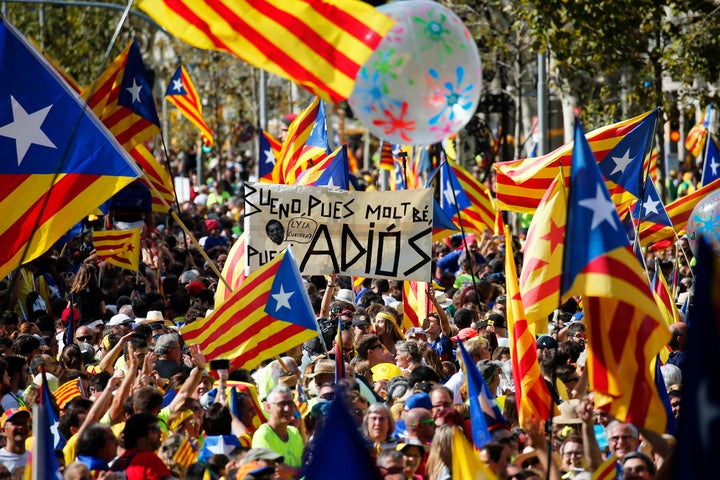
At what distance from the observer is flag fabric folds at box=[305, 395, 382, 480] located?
16.3ft

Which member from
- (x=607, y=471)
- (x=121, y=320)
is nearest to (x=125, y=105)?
(x=121, y=320)

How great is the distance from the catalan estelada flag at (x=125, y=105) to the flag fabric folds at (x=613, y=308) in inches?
242

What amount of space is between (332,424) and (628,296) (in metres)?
2.84

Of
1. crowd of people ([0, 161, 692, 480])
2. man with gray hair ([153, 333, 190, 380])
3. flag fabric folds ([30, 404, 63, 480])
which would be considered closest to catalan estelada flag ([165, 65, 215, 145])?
crowd of people ([0, 161, 692, 480])

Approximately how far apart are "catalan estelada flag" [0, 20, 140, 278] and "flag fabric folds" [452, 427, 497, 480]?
126 inches

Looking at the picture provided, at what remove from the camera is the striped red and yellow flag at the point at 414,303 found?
44.6ft

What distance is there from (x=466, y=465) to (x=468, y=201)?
1216 cm

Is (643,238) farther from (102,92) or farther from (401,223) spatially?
(102,92)

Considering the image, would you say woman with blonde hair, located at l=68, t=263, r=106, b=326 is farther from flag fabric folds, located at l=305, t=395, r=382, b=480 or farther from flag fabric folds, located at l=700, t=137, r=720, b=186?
flag fabric folds, located at l=305, t=395, r=382, b=480

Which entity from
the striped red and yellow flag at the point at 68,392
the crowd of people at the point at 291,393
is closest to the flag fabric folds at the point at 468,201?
the crowd of people at the point at 291,393

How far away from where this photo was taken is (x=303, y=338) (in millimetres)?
9938

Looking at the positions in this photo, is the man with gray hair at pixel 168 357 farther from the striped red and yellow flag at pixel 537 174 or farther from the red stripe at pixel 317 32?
the red stripe at pixel 317 32

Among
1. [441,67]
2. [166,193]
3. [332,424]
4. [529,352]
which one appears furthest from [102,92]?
[332,424]

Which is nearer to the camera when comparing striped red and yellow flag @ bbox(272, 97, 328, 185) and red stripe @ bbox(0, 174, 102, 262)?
red stripe @ bbox(0, 174, 102, 262)
